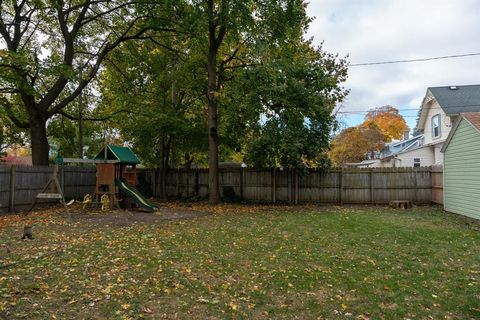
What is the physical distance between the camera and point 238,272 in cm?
508

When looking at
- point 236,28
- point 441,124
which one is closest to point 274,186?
point 236,28

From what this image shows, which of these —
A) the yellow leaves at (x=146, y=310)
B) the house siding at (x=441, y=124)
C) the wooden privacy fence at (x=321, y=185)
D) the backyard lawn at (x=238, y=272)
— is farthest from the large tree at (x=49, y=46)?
the house siding at (x=441, y=124)

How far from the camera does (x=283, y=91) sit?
509 inches

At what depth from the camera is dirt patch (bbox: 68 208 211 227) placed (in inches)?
380

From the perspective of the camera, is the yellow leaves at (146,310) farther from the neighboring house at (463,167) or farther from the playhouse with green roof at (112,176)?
the neighboring house at (463,167)

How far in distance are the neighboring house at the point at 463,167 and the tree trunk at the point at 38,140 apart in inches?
641

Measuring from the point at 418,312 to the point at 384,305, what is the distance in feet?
1.15

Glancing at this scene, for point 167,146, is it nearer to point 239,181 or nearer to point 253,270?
point 239,181

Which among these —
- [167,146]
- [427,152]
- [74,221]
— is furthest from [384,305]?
[427,152]

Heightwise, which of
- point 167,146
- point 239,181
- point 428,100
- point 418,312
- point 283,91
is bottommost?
point 418,312

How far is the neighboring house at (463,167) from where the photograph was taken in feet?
35.2

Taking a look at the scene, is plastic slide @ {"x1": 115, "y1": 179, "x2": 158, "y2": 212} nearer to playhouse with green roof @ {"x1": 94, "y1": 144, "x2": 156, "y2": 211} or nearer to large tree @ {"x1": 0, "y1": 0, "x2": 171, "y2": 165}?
playhouse with green roof @ {"x1": 94, "y1": 144, "x2": 156, "y2": 211}

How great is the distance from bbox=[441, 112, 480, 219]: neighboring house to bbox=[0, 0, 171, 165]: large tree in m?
12.3

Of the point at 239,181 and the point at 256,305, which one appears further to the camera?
the point at 239,181
